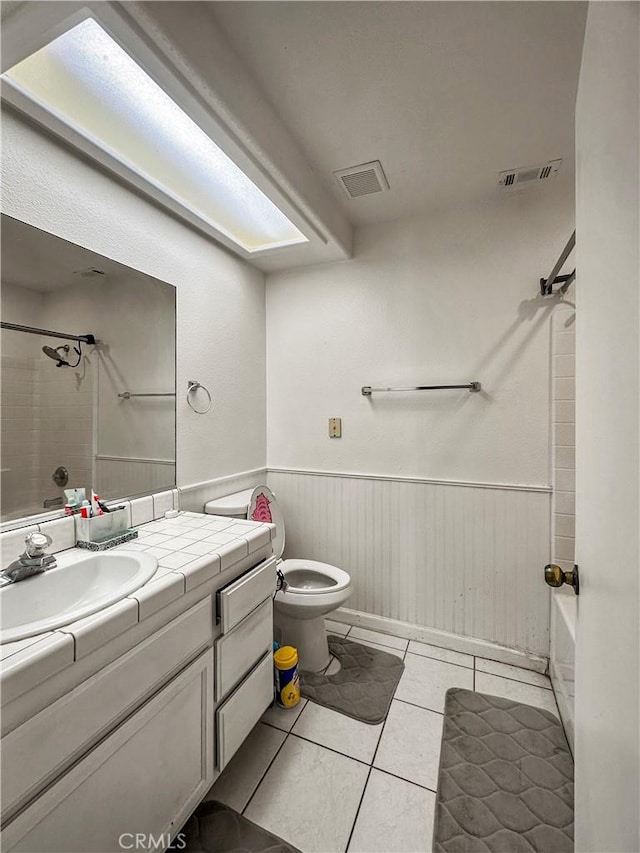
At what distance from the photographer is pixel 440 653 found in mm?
1962

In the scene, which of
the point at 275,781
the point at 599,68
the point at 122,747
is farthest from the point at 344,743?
the point at 599,68

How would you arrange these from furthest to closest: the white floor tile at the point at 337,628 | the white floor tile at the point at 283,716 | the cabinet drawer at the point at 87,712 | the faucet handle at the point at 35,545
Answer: the white floor tile at the point at 337,628 < the white floor tile at the point at 283,716 < the faucet handle at the point at 35,545 < the cabinet drawer at the point at 87,712

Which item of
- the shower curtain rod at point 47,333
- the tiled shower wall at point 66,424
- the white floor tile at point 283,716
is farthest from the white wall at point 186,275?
the white floor tile at point 283,716

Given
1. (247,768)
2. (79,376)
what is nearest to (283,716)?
(247,768)

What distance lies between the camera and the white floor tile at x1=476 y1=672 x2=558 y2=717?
1.63 meters

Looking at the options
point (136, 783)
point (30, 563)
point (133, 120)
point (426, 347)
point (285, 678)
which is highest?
point (133, 120)

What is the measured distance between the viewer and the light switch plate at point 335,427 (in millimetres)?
2262

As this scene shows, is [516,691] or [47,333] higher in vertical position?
[47,333]

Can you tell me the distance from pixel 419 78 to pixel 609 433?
140 cm

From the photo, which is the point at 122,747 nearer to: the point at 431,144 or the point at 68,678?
the point at 68,678

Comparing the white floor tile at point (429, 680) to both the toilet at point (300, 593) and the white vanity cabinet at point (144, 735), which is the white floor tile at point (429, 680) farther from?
the white vanity cabinet at point (144, 735)

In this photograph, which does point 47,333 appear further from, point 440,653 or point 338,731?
point 440,653

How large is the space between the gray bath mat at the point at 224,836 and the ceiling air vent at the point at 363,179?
2526 millimetres

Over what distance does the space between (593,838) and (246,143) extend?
1.94 m
